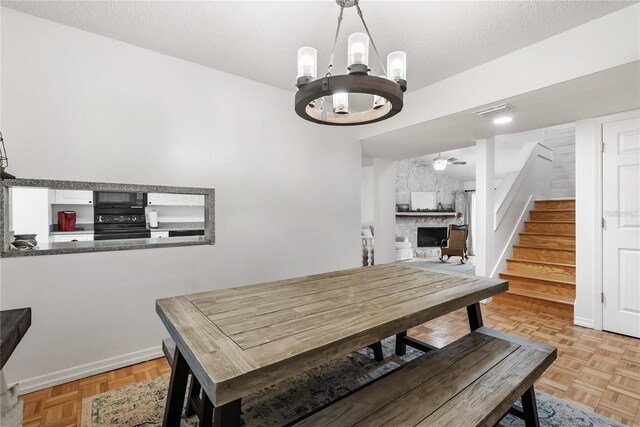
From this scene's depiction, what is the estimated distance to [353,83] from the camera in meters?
1.28

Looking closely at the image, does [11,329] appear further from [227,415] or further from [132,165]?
[132,165]

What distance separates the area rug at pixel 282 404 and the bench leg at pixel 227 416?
80 centimetres

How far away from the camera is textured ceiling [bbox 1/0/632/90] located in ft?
5.83

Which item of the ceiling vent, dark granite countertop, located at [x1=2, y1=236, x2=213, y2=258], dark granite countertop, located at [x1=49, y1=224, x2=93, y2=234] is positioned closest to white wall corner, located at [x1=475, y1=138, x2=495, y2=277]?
the ceiling vent

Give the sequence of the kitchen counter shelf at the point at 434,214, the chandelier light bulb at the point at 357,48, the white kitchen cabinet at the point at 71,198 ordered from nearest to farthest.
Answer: the chandelier light bulb at the point at 357,48, the white kitchen cabinet at the point at 71,198, the kitchen counter shelf at the point at 434,214

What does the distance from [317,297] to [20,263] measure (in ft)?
6.19

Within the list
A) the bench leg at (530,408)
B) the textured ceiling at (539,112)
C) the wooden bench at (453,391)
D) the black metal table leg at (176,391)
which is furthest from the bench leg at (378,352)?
the textured ceiling at (539,112)

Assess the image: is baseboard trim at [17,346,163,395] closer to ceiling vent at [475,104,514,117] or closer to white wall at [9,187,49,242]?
white wall at [9,187,49,242]

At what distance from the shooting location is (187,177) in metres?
2.39

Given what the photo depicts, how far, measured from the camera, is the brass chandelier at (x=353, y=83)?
4.24ft

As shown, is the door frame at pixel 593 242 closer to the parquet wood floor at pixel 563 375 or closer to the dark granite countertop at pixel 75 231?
the parquet wood floor at pixel 563 375

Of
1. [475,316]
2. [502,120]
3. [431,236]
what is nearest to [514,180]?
[502,120]

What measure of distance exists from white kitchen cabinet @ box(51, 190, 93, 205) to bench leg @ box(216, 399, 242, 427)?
318cm

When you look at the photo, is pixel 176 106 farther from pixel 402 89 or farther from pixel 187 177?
pixel 402 89
